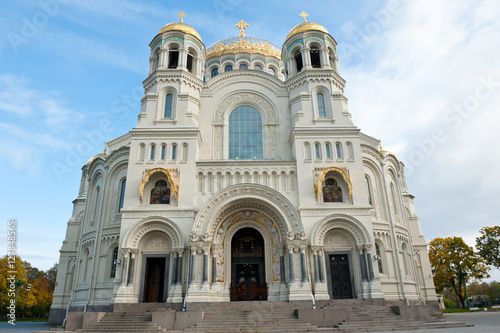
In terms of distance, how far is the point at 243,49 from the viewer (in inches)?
1420

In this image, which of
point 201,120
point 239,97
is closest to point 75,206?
point 201,120

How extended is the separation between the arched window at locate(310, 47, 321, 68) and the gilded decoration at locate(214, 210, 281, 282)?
13.4m

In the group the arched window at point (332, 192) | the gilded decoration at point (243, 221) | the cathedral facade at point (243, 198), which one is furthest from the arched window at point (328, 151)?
the gilded decoration at point (243, 221)

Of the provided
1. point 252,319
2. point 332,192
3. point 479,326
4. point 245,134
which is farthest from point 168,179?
point 479,326

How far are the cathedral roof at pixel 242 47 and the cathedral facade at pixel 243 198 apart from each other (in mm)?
9464

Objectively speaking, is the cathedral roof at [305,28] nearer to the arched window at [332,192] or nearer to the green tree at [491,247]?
the arched window at [332,192]

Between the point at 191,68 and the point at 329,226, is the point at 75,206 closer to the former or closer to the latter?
the point at 191,68

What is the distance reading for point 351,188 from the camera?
69.1ft

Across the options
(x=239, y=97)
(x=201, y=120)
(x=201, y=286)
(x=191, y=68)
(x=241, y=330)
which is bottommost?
(x=241, y=330)

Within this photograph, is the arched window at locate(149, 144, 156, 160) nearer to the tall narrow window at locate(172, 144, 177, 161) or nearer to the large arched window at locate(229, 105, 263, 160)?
the tall narrow window at locate(172, 144, 177, 161)

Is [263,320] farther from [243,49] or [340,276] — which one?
[243,49]

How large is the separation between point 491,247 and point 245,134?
2943 centimetres

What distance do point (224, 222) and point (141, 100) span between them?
11391 mm

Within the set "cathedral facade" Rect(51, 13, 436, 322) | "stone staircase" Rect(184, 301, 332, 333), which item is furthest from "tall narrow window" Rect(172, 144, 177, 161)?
"stone staircase" Rect(184, 301, 332, 333)
